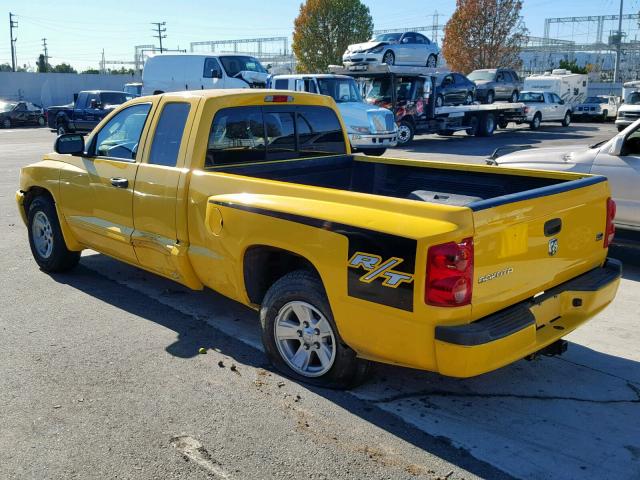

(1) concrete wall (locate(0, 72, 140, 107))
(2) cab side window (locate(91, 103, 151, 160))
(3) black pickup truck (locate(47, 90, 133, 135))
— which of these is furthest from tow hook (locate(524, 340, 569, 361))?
(1) concrete wall (locate(0, 72, 140, 107))

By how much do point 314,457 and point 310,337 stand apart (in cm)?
90

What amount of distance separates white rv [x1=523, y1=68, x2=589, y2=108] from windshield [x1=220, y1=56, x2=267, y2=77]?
19121mm

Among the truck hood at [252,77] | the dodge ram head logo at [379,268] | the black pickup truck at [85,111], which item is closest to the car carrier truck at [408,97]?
the truck hood at [252,77]

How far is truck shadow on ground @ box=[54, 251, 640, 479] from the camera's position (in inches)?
131

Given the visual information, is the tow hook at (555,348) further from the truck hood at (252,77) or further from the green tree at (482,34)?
the green tree at (482,34)

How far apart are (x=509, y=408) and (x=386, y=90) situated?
19146 millimetres

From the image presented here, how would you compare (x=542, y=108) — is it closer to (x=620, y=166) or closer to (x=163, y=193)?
(x=620, y=166)

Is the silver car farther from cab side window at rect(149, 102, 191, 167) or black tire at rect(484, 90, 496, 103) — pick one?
cab side window at rect(149, 102, 191, 167)

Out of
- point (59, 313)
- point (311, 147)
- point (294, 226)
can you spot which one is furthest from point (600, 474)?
point (59, 313)

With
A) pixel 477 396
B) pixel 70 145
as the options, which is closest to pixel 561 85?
pixel 70 145

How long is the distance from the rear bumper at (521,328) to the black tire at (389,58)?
18.7 meters

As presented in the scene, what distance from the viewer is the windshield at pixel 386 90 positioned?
2197cm

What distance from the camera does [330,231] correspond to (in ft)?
12.0

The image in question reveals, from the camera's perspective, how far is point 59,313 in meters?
5.50
